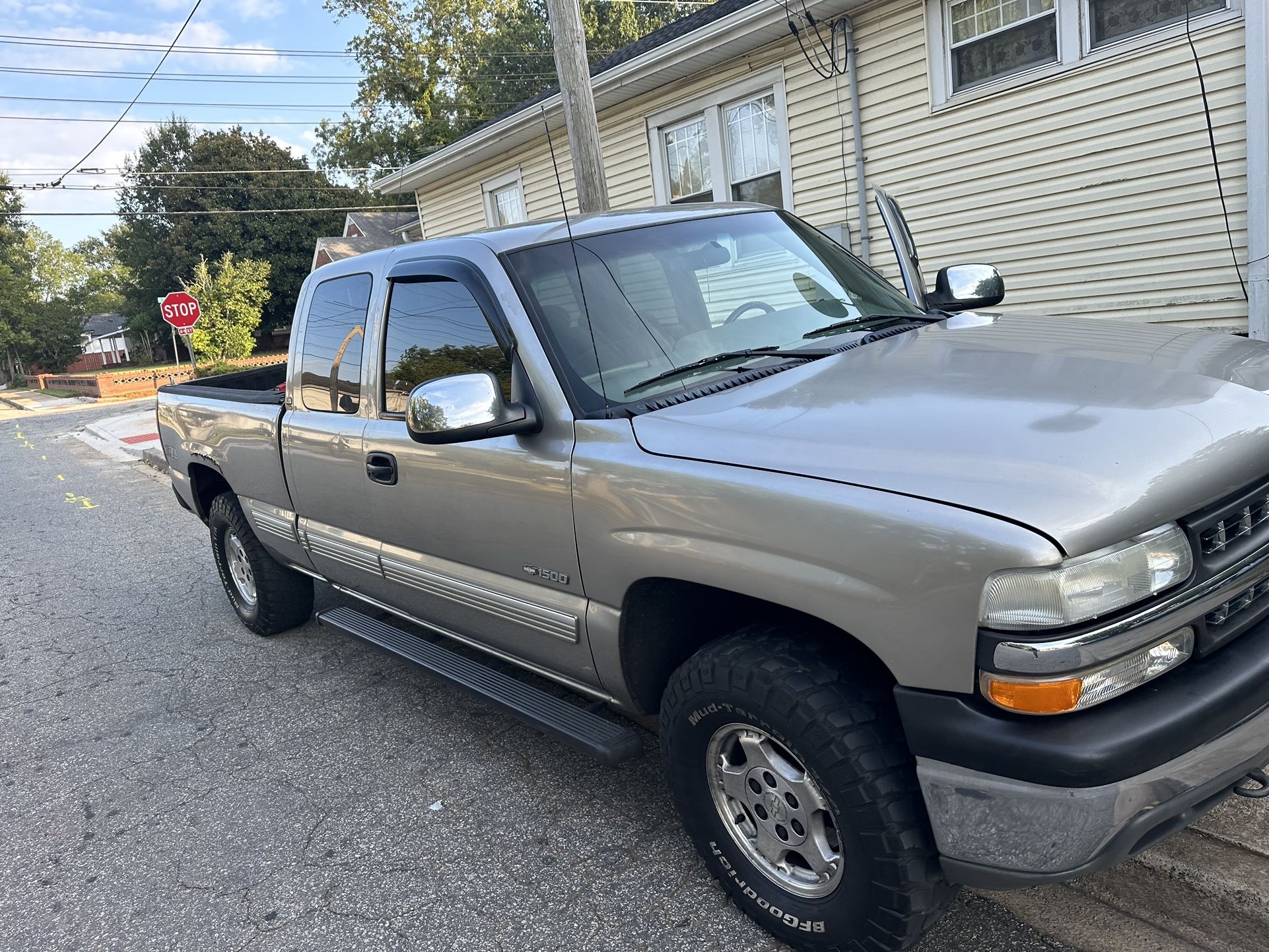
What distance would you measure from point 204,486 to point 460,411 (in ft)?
12.0

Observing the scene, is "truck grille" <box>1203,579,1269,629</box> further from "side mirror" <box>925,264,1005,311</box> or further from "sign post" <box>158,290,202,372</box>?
"sign post" <box>158,290,202,372</box>

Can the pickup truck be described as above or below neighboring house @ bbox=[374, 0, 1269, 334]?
below

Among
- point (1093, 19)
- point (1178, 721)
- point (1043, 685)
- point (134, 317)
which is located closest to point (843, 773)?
point (1043, 685)

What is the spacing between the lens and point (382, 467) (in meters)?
3.52

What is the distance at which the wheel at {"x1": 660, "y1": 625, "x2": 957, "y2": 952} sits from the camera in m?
2.08

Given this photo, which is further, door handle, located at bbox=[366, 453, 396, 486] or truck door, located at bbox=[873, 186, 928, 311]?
truck door, located at bbox=[873, 186, 928, 311]

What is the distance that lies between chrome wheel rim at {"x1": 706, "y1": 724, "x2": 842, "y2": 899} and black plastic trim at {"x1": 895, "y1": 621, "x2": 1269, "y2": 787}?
41 cm

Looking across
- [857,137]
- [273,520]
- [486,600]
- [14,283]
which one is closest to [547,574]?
[486,600]

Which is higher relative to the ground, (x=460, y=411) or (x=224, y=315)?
(x=224, y=315)

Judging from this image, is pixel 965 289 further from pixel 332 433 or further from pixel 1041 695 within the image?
pixel 332 433

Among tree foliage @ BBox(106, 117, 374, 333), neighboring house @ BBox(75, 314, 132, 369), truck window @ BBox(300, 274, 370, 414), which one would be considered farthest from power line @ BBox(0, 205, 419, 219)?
truck window @ BBox(300, 274, 370, 414)

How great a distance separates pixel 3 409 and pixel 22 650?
3131cm

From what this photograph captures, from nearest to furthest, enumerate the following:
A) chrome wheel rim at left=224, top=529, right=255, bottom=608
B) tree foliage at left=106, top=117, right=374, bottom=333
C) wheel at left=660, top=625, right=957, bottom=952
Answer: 1. wheel at left=660, top=625, right=957, bottom=952
2. chrome wheel rim at left=224, top=529, right=255, bottom=608
3. tree foliage at left=106, top=117, right=374, bottom=333

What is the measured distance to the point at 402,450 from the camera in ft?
11.1
